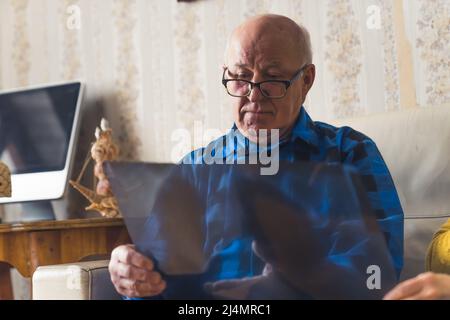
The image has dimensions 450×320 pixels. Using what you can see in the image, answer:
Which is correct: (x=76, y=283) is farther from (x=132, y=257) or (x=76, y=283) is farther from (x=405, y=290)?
(x=405, y=290)

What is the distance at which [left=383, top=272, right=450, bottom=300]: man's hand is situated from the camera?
2.20ft

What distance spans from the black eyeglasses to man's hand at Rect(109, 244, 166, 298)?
330 millimetres

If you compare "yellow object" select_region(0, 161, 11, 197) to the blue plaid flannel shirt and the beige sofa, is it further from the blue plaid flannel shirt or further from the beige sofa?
the blue plaid flannel shirt

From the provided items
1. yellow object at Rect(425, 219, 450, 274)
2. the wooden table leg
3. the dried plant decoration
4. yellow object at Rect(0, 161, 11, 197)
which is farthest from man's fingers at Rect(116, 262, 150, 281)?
the wooden table leg

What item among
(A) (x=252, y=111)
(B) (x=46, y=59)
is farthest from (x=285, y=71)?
(B) (x=46, y=59)

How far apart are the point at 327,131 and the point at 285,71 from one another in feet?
0.37

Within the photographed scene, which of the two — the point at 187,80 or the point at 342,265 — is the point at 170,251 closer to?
the point at 342,265

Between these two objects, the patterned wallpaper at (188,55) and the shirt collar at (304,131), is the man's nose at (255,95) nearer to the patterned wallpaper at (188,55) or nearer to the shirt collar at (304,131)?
the shirt collar at (304,131)

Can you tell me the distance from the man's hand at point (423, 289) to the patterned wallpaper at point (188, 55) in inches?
28.5

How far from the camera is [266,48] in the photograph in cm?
95

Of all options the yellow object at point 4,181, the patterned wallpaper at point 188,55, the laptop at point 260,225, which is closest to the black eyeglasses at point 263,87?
the laptop at point 260,225

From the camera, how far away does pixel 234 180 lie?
68cm

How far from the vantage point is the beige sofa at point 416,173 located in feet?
3.67

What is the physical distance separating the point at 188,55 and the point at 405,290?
1313mm
